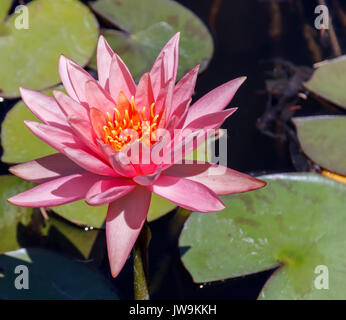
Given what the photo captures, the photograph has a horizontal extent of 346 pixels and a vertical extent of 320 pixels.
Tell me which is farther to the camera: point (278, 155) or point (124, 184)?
point (278, 155)

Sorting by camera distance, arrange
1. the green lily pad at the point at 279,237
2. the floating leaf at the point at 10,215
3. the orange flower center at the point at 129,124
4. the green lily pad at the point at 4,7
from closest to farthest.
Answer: the orange flower center at the point at 129,124 → the green lily pad at the point at 279,237 → the floating leaf at the point at 10,215 → the green lily pad at the point at 4,7

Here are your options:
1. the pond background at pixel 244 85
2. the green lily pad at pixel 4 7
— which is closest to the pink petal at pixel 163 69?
the pond background at pixel 244 85

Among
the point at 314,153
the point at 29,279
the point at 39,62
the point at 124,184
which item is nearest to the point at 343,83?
the point at 314,153

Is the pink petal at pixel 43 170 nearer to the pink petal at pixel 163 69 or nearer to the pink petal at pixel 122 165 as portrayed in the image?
the pink petal at pixel 122 165
